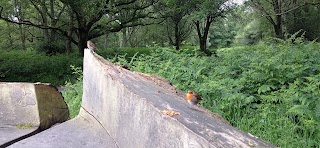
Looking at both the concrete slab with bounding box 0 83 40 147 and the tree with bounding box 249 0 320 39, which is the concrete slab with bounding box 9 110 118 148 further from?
the tree with bounding box 249 0 320 39

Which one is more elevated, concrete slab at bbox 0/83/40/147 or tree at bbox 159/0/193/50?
tree at bbox 159/0/193/50

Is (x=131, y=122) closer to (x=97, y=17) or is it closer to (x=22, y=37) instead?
(x=97, y=17)

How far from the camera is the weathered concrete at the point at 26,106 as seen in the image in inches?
133

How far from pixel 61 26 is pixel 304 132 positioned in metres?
17.4

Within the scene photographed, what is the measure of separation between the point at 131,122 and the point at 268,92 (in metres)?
3.20

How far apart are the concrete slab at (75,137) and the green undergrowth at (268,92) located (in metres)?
1.66

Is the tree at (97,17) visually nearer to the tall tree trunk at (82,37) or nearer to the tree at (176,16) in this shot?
the tall tree trunk at (82,37)

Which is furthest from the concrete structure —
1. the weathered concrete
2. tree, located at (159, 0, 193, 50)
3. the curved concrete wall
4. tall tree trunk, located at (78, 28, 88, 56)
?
tall tree trunk, located at (78, 28, 88, 56)

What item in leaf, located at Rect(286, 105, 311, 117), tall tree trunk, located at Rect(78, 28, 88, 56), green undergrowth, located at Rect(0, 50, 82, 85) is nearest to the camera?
leaf, located at Rect(286, 105, 311, 117)

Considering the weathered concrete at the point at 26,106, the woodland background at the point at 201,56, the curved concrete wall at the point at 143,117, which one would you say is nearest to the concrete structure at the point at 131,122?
the curved concrete wall at the point at 143,117

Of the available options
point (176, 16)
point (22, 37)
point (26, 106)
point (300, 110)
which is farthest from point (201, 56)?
point (22, 37)

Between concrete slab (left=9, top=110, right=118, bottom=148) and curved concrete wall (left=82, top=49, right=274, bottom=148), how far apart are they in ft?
0.21

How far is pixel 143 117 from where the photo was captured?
1.98 m

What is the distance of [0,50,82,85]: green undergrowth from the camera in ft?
48.8
